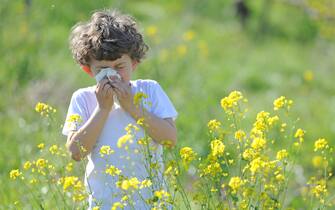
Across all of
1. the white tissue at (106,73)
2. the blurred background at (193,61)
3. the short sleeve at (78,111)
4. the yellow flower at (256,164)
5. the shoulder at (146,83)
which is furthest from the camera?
the blurred background at (193,61)

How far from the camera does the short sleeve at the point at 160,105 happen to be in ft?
12.2

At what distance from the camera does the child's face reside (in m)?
3.62

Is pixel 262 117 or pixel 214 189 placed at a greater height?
pixel 262 117

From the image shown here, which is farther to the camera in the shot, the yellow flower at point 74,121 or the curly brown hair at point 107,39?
the curly brown hair at point 107,39

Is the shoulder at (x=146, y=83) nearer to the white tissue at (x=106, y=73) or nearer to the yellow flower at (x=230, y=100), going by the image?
the white tissue at (x=106, y=73)

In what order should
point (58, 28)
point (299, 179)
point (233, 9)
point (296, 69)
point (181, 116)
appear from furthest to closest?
1. point (233, 9)
2. point (296, 69)
3. point (58, 28)
4. point (299, 179)
5. point (181, 116)

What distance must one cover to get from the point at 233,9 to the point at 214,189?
36.3 feet

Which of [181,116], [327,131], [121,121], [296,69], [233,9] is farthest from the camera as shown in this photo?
[233,9]

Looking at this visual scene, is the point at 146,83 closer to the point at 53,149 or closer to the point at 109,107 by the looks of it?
the point at 109,107

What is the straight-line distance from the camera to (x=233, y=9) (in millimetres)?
14203

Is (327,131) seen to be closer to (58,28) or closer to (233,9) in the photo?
(58,28)

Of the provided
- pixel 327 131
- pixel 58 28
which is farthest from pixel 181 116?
pixel 58 28

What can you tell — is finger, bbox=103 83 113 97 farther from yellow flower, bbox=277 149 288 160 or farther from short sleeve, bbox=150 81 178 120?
yellow flower, bbox=277 149 288 160

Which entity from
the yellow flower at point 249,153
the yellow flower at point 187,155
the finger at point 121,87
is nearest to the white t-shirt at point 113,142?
the finger at point 121,87
